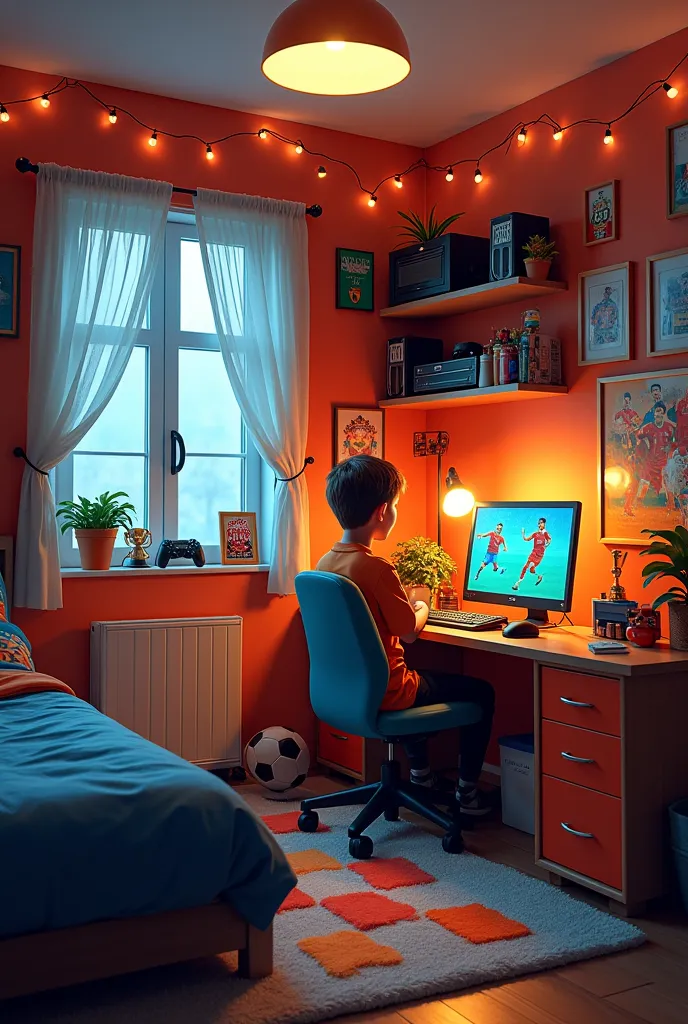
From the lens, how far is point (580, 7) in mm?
3363

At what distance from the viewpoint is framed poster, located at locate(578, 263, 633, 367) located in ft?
12.0

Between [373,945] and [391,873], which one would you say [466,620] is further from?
[373,945]

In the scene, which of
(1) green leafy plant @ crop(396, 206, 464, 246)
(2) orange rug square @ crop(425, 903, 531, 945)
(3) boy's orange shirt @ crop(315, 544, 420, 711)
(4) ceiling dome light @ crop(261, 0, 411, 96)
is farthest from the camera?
(1) green leafy plant @ crop(396, 206, 464, 246)

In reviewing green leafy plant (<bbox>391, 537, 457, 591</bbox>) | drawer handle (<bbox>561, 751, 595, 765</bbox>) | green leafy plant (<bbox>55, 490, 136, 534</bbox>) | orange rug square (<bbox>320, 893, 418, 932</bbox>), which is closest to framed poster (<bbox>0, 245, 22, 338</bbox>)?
green leafy plant (<bbox>55, 490, 136, 534</bbox>)

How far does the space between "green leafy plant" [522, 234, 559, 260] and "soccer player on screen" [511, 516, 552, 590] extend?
40.1 inches

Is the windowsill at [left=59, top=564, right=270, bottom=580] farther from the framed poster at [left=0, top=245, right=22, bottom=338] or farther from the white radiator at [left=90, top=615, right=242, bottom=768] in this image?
the framed poster at [left=0, top=245, right=22, bottom=338]

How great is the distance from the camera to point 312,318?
4.47 metres

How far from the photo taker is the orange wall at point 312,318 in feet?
12.6

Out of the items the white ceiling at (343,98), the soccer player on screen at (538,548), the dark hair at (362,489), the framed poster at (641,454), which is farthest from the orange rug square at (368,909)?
the white ceiling at (343,98)

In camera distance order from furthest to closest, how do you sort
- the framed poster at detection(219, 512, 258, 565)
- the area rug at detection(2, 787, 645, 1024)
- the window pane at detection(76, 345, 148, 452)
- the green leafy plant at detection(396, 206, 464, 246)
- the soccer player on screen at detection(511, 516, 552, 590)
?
the green leafy plant at detection(396, 206, 464, 246) → the framed poster at detection(219, 512, 258, 565) → the window pane at detection(76, 345, 148, 452) → the soccer player on screen at detection(511, 516, 552, 590) → the area rug at detection(2, 787, 645, 1024)

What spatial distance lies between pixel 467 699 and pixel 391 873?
0.65 m

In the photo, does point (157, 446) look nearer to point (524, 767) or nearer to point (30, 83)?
point (30, 83)

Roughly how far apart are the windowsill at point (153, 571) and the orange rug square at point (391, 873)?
1.43 metres

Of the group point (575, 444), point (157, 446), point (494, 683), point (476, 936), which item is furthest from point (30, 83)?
point (476, 936)
